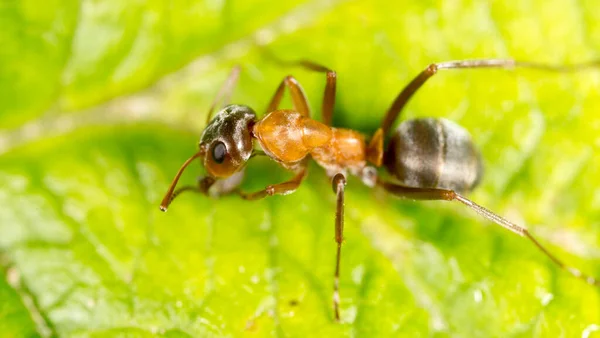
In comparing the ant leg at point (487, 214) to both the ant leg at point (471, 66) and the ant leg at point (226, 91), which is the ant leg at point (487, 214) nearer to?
the ant leg at point (471, 66)

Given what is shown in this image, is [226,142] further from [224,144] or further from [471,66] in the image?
[471,66]

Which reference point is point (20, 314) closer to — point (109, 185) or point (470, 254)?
point (109, 185)

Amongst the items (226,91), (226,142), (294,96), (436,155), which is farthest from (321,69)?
(436,155)

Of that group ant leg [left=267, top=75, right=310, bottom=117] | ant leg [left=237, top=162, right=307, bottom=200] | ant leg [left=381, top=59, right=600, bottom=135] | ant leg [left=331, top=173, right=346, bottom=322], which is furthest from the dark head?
ant leg [left=381, top=59, right=600, bottom=135]

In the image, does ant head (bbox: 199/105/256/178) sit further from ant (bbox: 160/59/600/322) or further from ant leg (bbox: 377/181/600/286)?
ant leg (bbox: 377/181/600/286)

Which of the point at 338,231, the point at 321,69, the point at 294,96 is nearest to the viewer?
the point at 338,231

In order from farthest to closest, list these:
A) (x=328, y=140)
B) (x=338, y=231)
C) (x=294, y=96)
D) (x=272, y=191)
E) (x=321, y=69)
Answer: (x=328, y=140) → (x=294, y=96) → (x=321, y=69) → (x=272, y=191) → (x=338, y=231)
